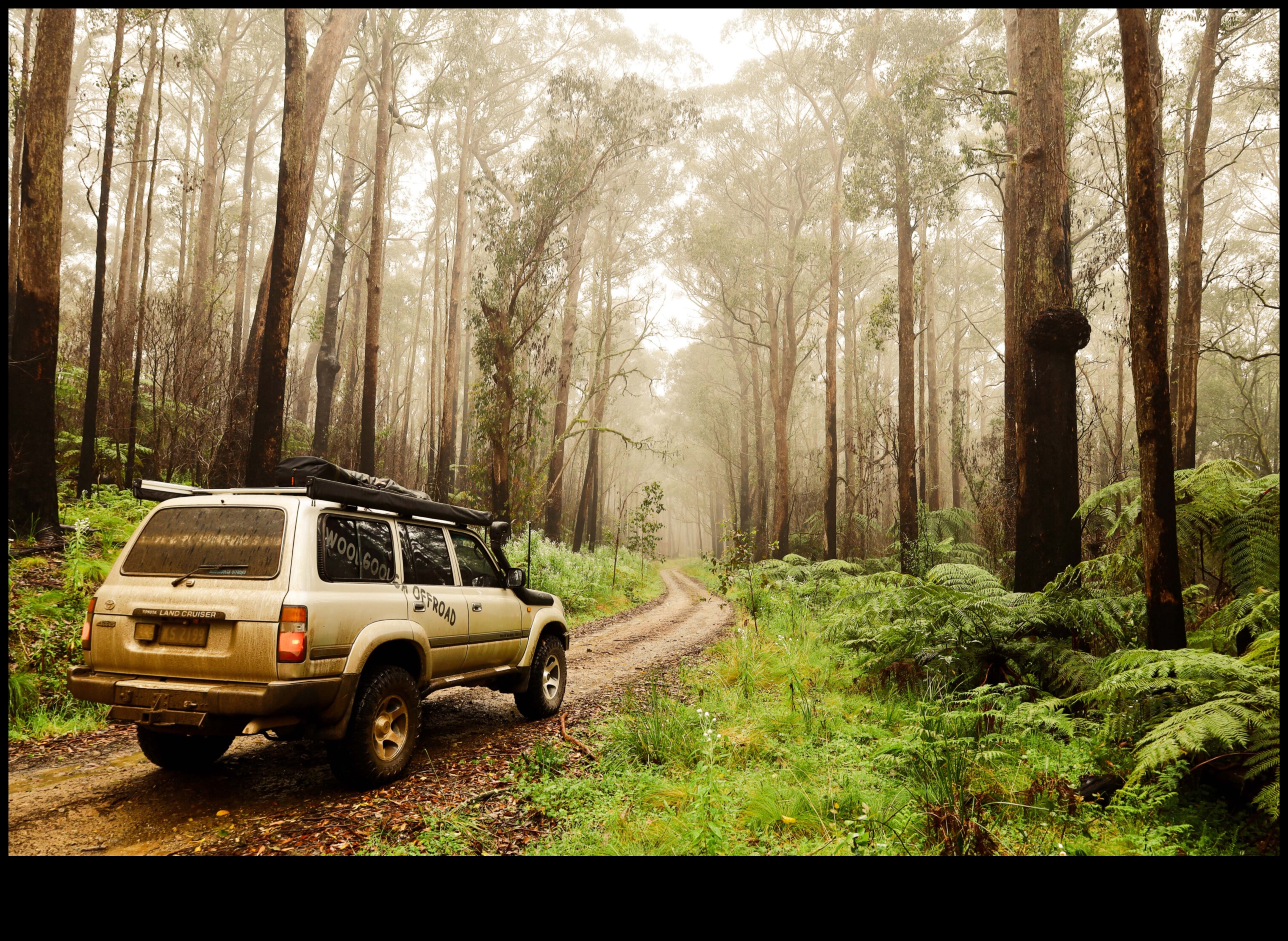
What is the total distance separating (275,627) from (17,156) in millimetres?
14254

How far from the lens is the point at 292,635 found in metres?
3.78

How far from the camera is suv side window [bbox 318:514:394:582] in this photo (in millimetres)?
4242

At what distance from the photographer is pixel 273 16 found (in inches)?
922

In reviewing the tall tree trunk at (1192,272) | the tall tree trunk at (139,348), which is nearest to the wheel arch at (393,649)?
the tall tree trunk at (139,348)

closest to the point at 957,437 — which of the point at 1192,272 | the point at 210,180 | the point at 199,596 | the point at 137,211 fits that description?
the point at 1192,272

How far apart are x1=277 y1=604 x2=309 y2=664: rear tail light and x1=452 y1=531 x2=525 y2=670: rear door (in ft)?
5.62

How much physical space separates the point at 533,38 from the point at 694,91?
653 cm

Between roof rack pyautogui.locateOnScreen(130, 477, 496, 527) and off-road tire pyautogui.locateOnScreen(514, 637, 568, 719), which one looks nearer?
roof rack pyautogui.locateOnScreen(130, 477, 496, 527)

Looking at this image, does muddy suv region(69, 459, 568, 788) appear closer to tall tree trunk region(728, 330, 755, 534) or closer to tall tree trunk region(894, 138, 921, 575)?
tall tree trunk region(894, 138, 921, 575)

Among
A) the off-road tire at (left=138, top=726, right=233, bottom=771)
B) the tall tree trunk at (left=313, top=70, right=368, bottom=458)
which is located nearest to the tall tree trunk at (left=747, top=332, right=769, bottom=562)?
the tall tree trunk at (left=313, top=70, right=368, bottom=458)

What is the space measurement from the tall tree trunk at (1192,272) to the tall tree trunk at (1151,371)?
8283 millimetres

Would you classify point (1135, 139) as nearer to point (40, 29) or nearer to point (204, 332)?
point (40, 29)
